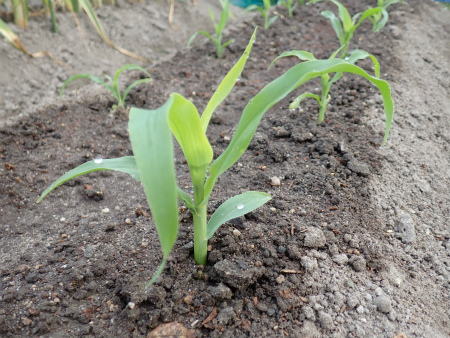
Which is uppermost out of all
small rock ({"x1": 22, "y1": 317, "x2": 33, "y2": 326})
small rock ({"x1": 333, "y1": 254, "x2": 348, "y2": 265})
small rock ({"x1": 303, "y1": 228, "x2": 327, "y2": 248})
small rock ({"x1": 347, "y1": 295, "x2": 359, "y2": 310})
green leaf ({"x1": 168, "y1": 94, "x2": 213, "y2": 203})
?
green leaf ({"x1": 168, "y1": 94, "x2": 213, "y2": 203})

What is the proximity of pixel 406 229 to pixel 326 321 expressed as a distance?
0.53 m

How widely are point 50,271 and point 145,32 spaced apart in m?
2.38

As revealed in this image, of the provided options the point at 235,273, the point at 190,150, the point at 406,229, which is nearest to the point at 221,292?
the point at 235,273

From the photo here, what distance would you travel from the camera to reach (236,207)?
0.98m

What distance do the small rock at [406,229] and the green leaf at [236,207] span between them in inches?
24.0

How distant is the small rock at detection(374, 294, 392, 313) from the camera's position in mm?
1029

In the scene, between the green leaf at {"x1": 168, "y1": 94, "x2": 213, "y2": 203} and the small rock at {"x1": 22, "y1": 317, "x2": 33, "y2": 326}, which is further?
the small rock at {"x1": 22, "y1": 317, "x2": 33, "y2": 326}

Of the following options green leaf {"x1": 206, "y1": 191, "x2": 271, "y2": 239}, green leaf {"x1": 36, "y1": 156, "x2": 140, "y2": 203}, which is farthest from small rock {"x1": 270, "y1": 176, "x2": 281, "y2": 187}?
green leaf {"x1": 36, "y1": 156, "x2": 140, "y2": 203}

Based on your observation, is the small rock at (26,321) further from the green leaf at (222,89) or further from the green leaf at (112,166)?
the green leaf at (222,89)

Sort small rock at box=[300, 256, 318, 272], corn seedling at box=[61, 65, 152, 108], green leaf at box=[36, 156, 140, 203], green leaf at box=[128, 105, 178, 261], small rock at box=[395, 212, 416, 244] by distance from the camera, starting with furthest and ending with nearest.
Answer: corn seedling at box=[61, 65, 152, 108] < small rock at box=[395, 212, 416, 244] < small rock at box=[300, 256, 318, 272] < green leaf at box=[36, 156, 140, 203] < green leaf at box=[128, 105, 178, 261]

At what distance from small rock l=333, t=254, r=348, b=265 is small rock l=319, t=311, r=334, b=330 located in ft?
0.60

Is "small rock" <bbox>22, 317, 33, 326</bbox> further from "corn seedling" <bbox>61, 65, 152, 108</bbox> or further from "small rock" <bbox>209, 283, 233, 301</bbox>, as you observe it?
"corn seedling" <bbox>61, 65, 152, 108</bbox>

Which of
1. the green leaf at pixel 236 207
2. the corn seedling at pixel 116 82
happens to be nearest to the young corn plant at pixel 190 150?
the green leaf at pixel 236 207

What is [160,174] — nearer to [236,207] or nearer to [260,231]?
[236,207]
